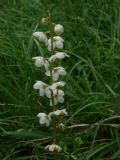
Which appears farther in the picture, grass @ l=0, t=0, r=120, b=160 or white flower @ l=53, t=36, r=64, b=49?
grass @ l=0, t=0, r=120, b=160

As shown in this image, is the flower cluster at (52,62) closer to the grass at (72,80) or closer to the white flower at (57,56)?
the white flower at (57,56)

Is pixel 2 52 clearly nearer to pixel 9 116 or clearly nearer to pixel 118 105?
pixel 9 116

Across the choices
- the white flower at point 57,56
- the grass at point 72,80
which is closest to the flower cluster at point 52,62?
the white flower at point 57,56

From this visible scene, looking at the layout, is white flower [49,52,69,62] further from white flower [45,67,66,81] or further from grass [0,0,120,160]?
grass [0,0,120,160]

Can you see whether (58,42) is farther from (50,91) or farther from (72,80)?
(72,80)

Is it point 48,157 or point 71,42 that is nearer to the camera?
point 48,157

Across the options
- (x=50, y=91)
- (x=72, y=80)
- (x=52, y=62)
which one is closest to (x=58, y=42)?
(x=52, y=62)

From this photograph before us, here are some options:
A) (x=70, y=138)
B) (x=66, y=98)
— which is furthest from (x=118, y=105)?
(x=66, y=98)

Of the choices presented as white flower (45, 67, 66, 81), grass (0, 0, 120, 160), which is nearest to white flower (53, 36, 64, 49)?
white flower (45, 67, 66, 81)
